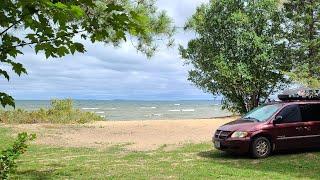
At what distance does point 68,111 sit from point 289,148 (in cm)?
1908

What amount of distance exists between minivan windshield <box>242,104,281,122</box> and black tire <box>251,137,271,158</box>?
2.46ft

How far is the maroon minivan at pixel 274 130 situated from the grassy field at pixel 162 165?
340 millimetres

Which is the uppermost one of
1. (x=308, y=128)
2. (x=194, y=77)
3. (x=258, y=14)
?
(x=258, y=14)

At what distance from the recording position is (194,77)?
34.6 meters

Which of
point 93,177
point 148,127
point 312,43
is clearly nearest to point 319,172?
point 93,177

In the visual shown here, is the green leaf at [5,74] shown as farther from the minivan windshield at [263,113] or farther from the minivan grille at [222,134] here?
the minivan windshield at [263,113]

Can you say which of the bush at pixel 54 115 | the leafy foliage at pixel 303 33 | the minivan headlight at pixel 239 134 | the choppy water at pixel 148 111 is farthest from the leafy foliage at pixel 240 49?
the minivan headlight at pixel 239 134

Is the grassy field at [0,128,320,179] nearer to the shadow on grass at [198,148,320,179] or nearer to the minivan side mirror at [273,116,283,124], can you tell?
the shadow on grass at [198,148,320,179]

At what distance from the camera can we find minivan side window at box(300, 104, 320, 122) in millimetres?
15664

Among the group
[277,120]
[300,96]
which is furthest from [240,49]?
[277,120]

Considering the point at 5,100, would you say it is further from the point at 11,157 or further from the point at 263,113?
the point at 263,113

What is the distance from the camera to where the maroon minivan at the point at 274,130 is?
14.6 meters

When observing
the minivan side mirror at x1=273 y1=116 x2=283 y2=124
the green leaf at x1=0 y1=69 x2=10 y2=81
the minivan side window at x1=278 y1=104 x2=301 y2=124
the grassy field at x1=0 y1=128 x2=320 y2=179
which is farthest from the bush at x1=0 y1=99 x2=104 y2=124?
the green leaf at x1=0 y1=69 x2=10 y2=81

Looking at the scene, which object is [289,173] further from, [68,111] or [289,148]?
[68,111]
